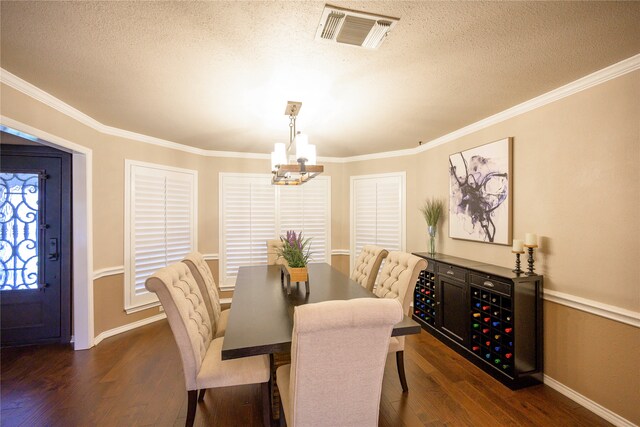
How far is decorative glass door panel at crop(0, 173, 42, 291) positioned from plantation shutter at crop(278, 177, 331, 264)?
118 inches

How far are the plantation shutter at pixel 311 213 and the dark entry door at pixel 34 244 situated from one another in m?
2.77

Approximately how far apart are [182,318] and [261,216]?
3.05 m

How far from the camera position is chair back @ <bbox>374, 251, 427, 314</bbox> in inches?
88.5

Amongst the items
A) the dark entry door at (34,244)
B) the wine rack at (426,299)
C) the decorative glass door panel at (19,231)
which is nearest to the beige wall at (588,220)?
the wine rack at (426,299)

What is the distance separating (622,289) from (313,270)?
258cm

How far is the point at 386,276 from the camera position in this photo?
261 centimetres

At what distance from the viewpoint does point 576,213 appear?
7.39ft

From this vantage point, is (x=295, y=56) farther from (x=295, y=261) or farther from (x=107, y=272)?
(x=107, y=272)

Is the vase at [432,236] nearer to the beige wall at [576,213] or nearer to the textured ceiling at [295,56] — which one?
the beige wall at [576,213]

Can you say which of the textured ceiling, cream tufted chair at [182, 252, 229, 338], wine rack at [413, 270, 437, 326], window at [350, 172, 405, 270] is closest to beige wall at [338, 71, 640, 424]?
the textured ceiling

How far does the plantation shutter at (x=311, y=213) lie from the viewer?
4770 mm

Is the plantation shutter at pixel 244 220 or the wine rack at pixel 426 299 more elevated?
the plantation shutter at pixel 244 220

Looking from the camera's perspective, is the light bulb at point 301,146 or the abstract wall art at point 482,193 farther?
the abstract wall art at point 482,193

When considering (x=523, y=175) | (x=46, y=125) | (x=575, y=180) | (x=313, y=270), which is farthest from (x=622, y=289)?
(x=46, y=125)
